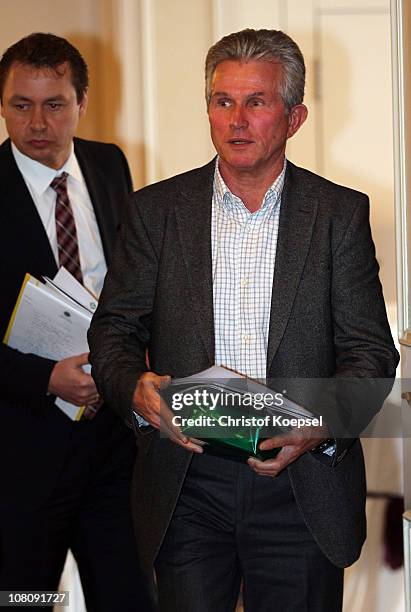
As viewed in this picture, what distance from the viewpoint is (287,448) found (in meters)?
1.92

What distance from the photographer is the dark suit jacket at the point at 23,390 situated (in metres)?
2.57

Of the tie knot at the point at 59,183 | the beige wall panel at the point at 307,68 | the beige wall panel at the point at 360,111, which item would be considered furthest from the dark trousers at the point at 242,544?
the beige wall panel at the point at 307,68

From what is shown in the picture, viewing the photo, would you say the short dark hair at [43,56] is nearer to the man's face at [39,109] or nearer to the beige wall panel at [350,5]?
the man's face at [39,109]

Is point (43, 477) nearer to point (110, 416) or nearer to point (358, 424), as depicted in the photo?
point (110, 416)

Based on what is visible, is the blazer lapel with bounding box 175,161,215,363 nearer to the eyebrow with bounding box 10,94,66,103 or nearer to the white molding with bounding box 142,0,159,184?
the eyebrow with bounding box 10,94,66,103

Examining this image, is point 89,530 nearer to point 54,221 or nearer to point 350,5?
point 54,221

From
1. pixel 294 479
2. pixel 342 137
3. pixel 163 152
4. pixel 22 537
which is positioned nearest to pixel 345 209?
pixel 294 479

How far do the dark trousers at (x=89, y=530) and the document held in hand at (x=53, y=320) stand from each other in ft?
0.36

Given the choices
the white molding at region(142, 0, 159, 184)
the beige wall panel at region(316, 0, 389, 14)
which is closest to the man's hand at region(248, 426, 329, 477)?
the beige wall panel at region(316, 0, 389, 14)

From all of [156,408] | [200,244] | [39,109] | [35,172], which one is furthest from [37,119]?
[156,408]

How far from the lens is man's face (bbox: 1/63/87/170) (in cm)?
262

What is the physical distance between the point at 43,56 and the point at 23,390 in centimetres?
77

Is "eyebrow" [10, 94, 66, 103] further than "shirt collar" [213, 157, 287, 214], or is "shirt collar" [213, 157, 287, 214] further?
"eyebrow" [10, 94, 66, 103]

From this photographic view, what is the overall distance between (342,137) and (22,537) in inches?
59.6
